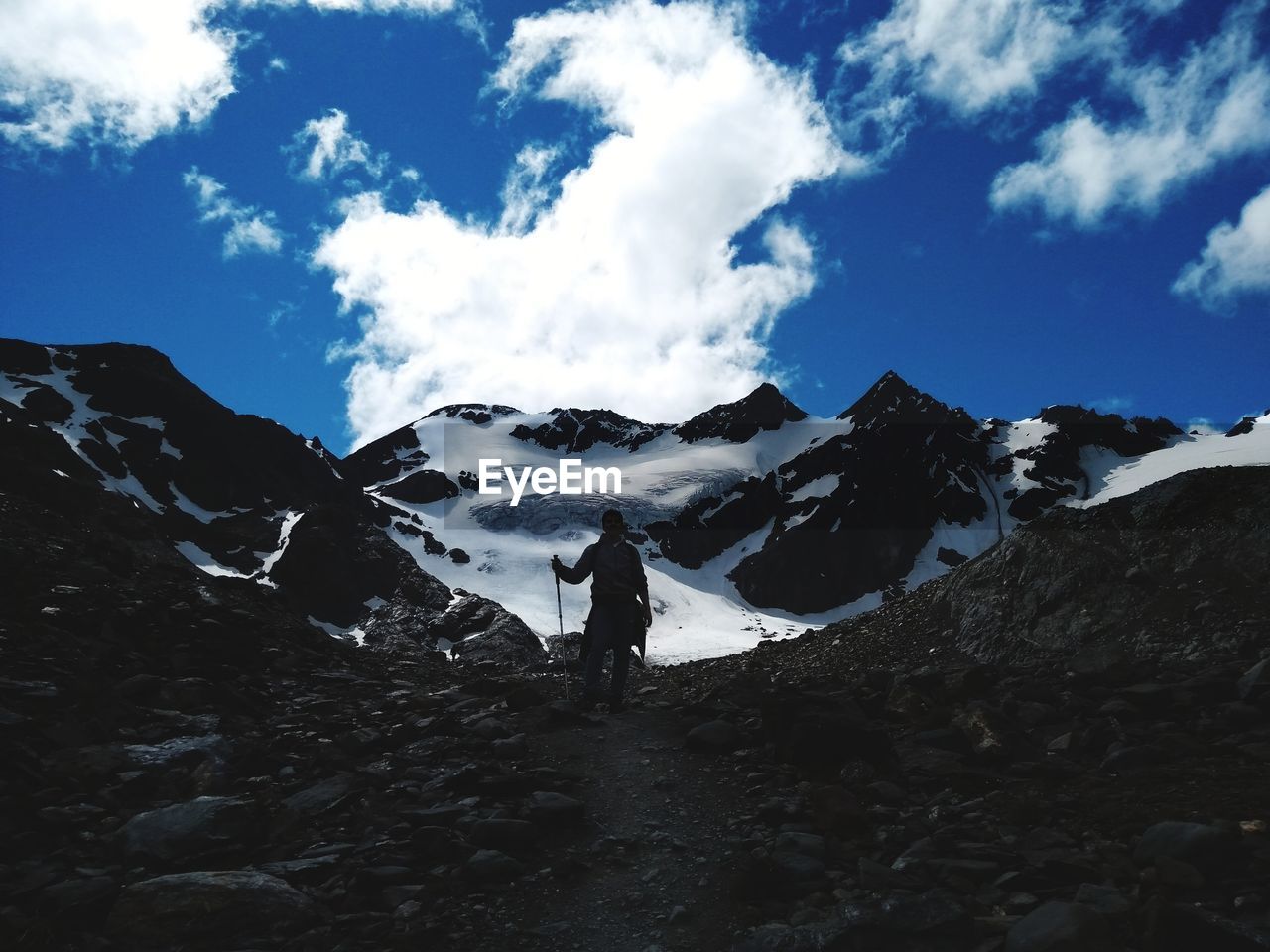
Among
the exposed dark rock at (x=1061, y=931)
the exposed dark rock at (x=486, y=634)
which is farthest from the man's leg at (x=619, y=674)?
the exposed dark rock at (x=486, y=634)

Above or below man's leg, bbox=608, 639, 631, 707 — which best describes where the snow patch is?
above

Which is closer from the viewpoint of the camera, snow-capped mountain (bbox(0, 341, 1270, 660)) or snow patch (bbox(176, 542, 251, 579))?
snow patch (bbox(176, 542, 251, 579))

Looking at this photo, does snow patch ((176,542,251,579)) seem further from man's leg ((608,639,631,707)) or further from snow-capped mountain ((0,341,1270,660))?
man's leg ((608,639,631,707))

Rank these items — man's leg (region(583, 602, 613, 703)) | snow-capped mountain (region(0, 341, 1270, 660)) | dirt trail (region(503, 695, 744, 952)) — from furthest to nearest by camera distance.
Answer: snow-capped mountain (region(0, 341, 1270, 660)) < man's leg (region(583, 602, 613, 703)) < dirt trail (region(503, 695, 744, 952))

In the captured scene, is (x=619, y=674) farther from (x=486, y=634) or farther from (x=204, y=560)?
(x=204, y=560)

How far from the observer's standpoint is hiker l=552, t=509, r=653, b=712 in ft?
37.3

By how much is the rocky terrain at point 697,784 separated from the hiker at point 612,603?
73 cm

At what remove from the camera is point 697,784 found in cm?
746

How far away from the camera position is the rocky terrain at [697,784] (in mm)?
4480

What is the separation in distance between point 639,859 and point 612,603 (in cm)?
570

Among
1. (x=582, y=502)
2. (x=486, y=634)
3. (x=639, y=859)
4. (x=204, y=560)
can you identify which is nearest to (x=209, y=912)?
(x=639, y=859)

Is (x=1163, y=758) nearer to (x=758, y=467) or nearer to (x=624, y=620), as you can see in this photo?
(x=624, y=620)

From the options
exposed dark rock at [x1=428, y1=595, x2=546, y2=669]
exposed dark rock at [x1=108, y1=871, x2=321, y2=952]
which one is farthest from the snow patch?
exposed dark rock at [x1=108, y1=871, x2=321, y2=952]

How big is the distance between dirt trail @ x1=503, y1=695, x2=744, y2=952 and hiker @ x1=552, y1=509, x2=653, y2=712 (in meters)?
2.43
